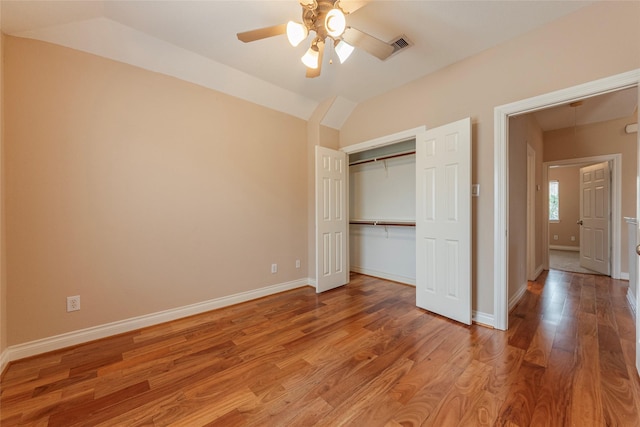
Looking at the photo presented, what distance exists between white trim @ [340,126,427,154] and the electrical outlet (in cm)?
349

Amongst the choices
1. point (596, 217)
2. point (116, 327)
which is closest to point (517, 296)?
point (596, 217)

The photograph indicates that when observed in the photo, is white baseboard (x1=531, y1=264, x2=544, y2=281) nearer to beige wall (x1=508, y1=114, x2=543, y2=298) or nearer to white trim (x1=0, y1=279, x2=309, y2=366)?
beige wall (x1=508, y1=114, x2=543, y2=298)

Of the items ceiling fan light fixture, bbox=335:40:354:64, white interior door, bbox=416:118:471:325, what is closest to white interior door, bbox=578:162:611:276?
white interior door, bbox=416:118:471:325

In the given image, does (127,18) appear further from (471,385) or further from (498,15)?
(471,385)

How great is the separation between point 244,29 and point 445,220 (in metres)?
2.66

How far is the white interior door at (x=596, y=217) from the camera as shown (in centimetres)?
418

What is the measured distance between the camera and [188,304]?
2711 mm

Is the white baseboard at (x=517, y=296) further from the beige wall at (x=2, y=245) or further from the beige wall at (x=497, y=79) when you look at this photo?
the beige wall at (x=2, y=245)

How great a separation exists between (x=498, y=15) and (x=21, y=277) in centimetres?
435

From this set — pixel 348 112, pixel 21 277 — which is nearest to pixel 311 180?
pixel 348 112

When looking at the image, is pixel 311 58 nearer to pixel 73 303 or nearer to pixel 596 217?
pixel 73 303

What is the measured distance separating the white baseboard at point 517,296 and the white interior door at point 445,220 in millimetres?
909

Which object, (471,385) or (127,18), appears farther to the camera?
(127,18)

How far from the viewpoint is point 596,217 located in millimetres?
4457
